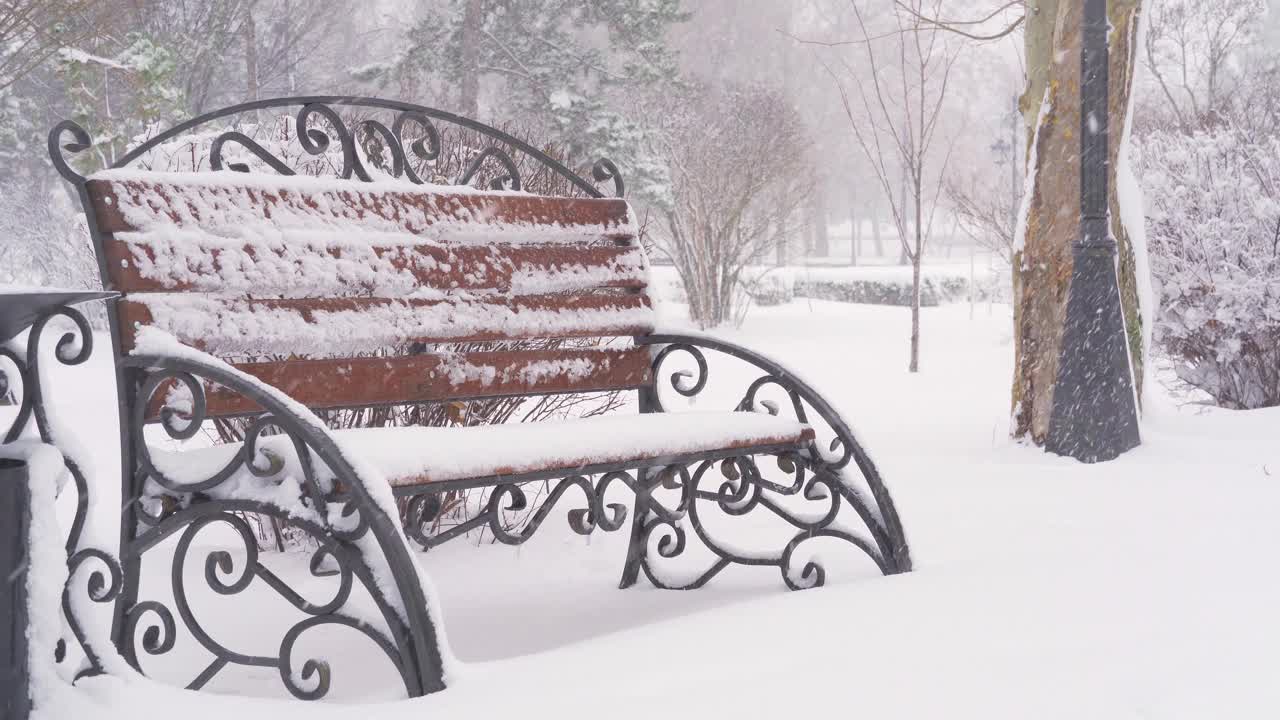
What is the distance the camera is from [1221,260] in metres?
5.93

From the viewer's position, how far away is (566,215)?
2.89m

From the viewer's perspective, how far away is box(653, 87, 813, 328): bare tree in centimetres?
1345

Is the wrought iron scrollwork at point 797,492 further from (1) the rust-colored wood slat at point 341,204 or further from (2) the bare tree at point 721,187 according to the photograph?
(2) the bare tree at point 721,187

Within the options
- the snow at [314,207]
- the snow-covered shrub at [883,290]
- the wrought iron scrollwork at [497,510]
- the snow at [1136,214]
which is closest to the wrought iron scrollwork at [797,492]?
the wrought iron scrollwork at [497,510]

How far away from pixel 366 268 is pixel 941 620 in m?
1.41

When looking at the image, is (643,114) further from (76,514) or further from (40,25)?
(76,514)

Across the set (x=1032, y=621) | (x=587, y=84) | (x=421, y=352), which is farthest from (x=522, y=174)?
(x=587, y=84)

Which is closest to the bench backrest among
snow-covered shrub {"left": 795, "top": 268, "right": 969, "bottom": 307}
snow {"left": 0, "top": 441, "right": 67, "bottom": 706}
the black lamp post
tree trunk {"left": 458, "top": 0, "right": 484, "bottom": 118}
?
snow {"left": 0, "top": 441, "right": 67, "bottom": 706}

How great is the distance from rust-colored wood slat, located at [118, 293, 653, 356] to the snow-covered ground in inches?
27.3

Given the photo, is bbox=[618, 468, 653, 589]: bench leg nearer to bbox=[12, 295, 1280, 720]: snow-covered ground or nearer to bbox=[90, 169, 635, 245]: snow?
bbox=[12, 295, 1280, 720]: snow-covered ground

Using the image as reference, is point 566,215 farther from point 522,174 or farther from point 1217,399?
point 1217,399

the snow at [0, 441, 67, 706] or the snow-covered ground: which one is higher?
the snow at [0, 441, 67, 706]

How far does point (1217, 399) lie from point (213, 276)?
20.0 feet

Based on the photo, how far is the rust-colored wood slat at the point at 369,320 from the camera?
7.00 feet
